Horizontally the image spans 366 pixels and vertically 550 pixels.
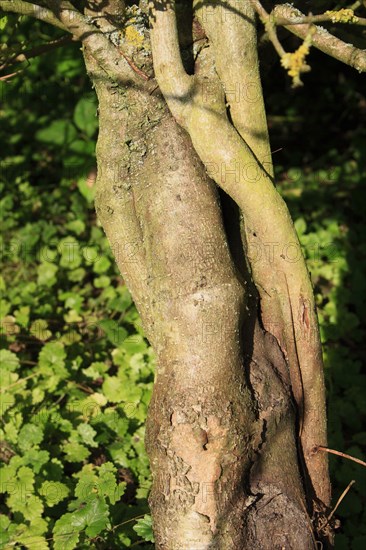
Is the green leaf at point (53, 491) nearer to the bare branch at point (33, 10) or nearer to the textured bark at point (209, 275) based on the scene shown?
the textured bark at point (209, 275)

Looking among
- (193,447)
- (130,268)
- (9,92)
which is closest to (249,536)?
(193,447)

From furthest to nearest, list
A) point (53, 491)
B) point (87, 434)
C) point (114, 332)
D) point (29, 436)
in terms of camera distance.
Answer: point (114, 332) < point (87, 434) < point (29, 436) < point (53, 491)

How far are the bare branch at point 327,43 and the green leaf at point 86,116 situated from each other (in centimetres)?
300

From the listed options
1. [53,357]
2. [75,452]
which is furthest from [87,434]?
[53,357]

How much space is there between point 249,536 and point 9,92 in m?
4.37

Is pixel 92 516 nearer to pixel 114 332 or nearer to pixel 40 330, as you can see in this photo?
pixel 114 332

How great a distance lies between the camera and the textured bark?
1922 mm

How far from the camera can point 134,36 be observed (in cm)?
210

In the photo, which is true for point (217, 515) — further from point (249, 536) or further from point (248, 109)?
point (248, 109)

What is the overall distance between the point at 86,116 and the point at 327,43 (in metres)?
3.16

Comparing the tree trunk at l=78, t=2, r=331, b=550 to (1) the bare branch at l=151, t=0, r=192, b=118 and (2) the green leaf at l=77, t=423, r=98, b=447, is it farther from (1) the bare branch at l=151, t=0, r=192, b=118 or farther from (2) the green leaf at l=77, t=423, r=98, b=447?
(2) the green leaf at l=77, t=423, r=98, b=447

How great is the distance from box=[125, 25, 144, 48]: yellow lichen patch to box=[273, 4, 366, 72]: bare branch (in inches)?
17.6

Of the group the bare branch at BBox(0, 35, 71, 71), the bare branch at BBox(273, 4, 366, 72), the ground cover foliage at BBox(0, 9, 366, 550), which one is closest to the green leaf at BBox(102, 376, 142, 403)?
the ground cover foliage at BBox(0, 9, 366, 550)

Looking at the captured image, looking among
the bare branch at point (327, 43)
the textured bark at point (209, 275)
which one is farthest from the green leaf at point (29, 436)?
the bare branch at point (327, 43)
